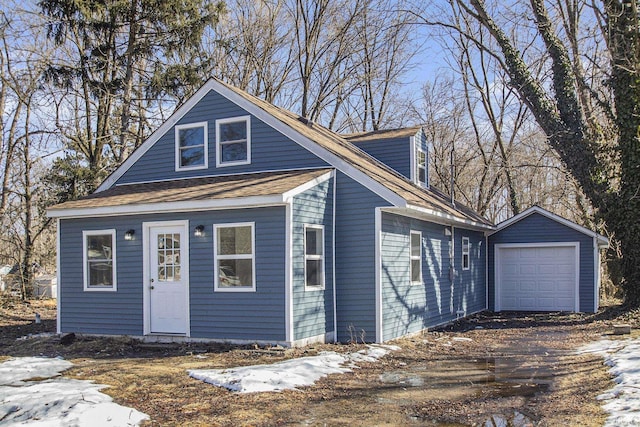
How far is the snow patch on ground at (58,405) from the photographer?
6395 mm

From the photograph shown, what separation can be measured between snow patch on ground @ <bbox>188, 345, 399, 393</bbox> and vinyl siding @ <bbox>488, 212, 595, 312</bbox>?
10837 millimetres

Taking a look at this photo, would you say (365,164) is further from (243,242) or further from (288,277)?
(288,277)

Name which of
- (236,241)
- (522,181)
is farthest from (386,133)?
(522,181)

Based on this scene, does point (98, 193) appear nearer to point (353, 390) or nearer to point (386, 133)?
point (386, 133)

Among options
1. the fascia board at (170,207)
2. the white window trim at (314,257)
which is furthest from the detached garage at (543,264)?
the fascia board at (170,207)

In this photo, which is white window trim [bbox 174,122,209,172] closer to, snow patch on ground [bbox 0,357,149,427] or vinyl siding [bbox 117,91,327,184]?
vinyl siding [bbox 117,91,327,184]

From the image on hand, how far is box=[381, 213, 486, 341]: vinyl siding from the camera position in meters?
12.5

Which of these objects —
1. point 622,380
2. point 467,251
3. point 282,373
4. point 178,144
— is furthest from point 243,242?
point 467,251

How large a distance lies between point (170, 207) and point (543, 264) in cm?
1281

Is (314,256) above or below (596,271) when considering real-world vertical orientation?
above

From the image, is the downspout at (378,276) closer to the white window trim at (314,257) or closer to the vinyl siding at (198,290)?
the white window trim at (314,257)

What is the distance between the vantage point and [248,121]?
1334 centimetres

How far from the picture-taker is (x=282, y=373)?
8672mm

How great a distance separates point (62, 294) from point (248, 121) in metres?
5.67
